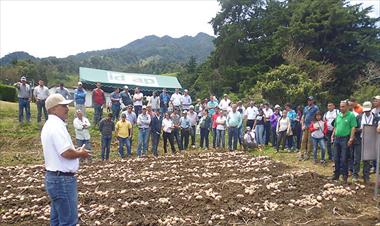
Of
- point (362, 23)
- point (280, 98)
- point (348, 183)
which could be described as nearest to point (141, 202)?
point (348, 183)

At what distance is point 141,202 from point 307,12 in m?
34.4

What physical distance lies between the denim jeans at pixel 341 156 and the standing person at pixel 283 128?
5.21 meters

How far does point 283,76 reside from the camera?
2762 centimetres

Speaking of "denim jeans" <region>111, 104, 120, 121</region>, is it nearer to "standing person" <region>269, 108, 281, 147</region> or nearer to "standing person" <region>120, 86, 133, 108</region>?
"standing person" <region>120, 86, 133, 108</region>

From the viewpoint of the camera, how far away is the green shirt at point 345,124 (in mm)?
10438

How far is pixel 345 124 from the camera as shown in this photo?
10.5 m

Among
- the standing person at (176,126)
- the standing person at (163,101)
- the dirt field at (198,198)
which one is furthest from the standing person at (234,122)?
the dirt field at (198,198)

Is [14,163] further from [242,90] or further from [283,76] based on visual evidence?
[242,90]

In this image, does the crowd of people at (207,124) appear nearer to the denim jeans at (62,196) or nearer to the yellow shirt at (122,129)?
the yellow shirt at (122,129)

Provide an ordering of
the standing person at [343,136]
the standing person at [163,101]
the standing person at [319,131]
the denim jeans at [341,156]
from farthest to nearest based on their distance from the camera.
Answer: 1. the standing person at [163,101]
2. the standing person at [319,131]
3. the denim jeans at [341,156]
4. the standing person at [343,136]

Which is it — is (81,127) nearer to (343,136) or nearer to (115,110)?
(115,110)

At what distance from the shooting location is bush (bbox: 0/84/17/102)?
28.2 m

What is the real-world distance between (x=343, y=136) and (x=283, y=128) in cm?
553

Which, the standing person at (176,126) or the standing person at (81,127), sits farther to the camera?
the standing person at (176,126)
